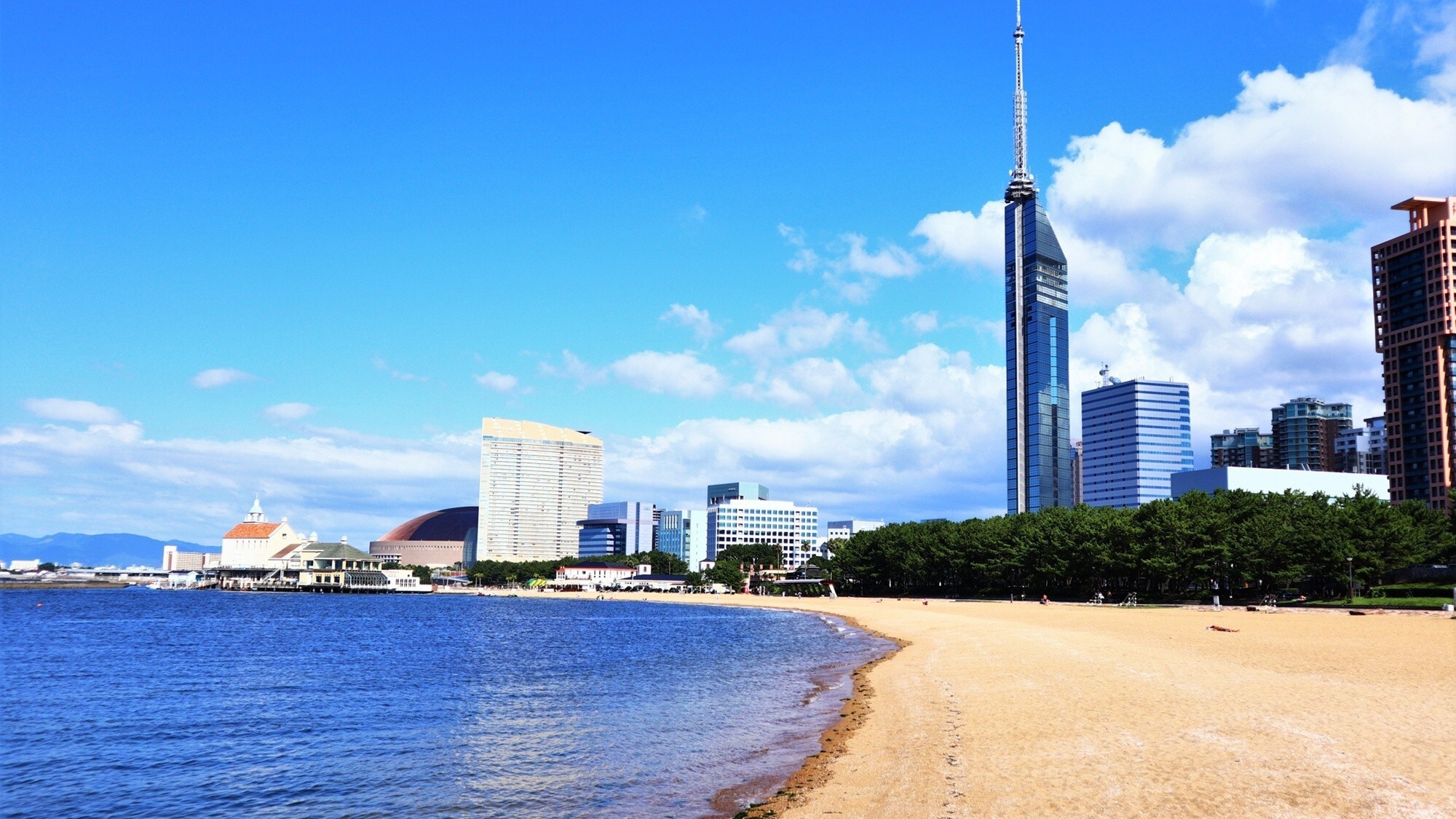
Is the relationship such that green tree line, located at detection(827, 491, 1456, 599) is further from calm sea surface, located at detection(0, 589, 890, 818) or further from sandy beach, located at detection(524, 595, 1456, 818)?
calm sea surface, located at detection(0, 589, 890, 818)

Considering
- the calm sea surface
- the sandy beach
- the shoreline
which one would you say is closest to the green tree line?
the sandy beach

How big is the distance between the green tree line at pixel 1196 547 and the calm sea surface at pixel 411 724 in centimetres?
4709

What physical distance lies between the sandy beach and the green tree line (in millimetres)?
46212

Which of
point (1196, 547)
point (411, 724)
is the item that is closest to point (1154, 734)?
point (411, 724)

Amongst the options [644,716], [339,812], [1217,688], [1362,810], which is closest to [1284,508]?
[1217,688]

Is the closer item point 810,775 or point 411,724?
point 810,775

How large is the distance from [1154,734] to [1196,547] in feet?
291

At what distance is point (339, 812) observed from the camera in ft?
79.4

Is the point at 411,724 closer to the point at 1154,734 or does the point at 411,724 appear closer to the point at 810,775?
the point at 810,775

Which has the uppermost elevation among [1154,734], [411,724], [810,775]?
[1154,734]

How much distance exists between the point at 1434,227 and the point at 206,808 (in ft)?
796

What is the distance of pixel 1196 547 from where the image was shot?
4151 inches

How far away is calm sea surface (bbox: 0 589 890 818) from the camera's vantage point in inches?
1020

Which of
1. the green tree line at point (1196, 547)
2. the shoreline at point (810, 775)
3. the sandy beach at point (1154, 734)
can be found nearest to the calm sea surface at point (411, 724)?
the shoreline at point (810, 775)
